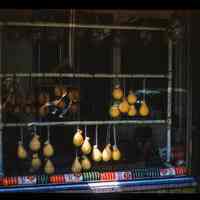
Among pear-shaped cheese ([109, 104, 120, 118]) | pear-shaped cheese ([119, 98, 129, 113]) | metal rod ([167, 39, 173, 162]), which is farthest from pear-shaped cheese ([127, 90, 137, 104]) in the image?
metal rod ([167, 39, 173, 162])

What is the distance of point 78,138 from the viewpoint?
4238mm

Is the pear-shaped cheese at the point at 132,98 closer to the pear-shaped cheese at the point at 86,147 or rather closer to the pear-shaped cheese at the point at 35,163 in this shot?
the pear-shaped cheese at the point at 86,147

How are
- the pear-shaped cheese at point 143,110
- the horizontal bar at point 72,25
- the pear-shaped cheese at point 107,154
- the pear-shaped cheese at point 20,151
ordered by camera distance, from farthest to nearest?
the pear-shaped cheese at point 143,110, the pear-shaped cheese at point 107,154, the pear-shaped cheese at point 20,151, the horizontal bar at point 72,25

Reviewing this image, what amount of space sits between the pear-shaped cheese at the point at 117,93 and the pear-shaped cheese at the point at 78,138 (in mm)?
467

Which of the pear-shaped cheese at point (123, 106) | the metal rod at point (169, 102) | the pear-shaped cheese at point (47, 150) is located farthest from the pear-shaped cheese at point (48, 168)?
the metal rod at point (169, 102)

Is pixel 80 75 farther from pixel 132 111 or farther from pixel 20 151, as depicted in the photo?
pixel 20 151

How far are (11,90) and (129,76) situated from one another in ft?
3.62

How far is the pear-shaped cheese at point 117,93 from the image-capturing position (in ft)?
14.1

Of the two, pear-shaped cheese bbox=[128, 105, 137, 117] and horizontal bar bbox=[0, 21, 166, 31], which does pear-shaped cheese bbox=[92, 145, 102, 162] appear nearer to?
pear-shaped cheese bbox=[128, 105, 137, 117]

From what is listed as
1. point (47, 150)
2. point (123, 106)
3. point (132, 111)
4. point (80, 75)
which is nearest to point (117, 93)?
point (123, 106)

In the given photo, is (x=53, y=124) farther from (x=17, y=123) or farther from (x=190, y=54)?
(x=190, y=54)

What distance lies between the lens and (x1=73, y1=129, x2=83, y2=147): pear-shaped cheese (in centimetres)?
423

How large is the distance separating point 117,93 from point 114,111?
0.17 metres

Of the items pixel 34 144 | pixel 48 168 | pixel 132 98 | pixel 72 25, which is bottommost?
pixel 48 168
